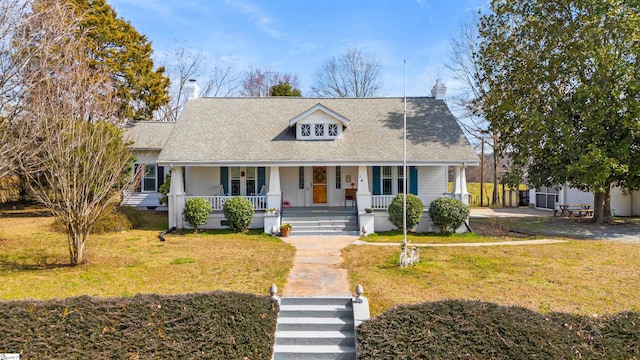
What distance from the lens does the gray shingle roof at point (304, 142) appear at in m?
16.7

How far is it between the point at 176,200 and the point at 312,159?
6415mm

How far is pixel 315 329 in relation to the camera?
7070 mm

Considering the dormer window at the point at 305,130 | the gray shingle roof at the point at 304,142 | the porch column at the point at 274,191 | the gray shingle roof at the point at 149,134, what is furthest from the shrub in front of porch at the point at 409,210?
the gray shingle roof at the point at 149,134

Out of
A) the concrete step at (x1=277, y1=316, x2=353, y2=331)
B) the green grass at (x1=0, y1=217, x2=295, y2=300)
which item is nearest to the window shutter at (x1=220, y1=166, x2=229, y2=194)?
the green grass at (x1=0, y1=217, x2=295, y2=300)

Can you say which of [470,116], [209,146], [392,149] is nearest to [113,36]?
[209,146]

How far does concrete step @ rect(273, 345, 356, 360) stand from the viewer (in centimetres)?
649

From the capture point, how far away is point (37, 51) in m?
11.8

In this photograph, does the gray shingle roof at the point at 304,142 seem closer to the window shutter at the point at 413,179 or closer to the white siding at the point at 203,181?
the window shutter at the point at 413,179

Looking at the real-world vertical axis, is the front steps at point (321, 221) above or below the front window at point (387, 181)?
Answer: below

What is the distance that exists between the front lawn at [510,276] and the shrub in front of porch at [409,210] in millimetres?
2489

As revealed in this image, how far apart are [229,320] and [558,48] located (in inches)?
749

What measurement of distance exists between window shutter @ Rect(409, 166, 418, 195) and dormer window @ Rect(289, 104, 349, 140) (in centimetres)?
390

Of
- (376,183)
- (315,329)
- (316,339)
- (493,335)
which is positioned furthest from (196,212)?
(493,335)

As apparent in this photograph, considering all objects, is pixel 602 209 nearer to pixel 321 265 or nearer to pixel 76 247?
pixel 321 265
